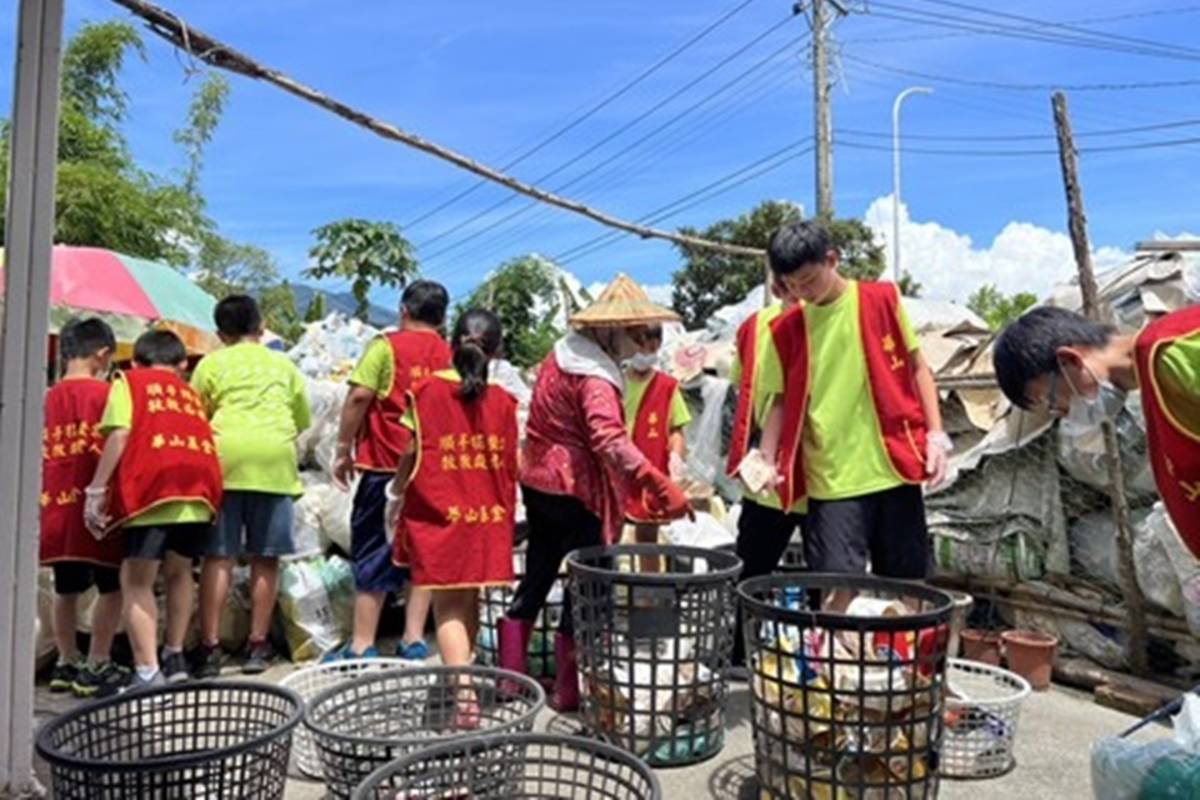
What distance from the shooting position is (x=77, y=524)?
3451mm

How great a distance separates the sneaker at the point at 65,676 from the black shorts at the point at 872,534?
8.87 ft

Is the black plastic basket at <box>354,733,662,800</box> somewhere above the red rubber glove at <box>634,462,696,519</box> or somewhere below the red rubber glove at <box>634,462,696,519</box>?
below

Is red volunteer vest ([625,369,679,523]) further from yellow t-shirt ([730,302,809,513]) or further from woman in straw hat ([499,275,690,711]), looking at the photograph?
woman in straw hat ([499,275,690,711])

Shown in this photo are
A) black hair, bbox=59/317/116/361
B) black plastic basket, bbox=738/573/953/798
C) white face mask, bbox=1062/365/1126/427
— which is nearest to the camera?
white face mask, bbox=1062/365/1126/427

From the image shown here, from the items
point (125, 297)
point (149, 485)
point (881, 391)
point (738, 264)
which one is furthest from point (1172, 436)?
point (738, 264)

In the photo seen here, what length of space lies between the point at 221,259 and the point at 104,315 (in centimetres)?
1551

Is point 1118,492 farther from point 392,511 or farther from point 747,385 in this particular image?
point 392,511

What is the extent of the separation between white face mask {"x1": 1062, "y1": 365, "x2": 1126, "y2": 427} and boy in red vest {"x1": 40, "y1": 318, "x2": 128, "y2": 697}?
123 inches

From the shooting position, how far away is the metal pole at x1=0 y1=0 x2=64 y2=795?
2.28 meters

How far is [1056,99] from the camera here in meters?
3.78

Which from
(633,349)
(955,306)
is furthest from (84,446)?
(955,306)

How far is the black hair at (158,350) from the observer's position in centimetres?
356

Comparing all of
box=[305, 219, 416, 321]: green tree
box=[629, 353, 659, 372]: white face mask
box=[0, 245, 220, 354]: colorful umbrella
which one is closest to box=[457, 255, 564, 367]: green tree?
box=[305, 219, 416, 321]: green tree

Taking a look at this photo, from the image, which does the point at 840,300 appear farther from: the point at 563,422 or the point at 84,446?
the point at 84,446
